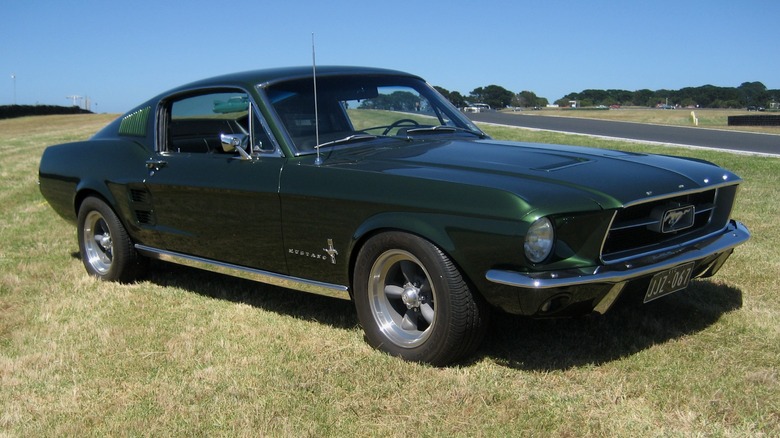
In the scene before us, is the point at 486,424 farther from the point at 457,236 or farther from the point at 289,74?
the point at 289,74

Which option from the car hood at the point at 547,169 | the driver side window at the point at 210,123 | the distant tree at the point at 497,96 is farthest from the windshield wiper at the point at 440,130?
the distant tree at the point at 497,96

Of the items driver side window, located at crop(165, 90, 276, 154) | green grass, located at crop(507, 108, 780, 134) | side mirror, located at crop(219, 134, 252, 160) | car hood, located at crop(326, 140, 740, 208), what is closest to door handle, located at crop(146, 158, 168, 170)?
driver side window, located at crop(165, 90, 276, 154)

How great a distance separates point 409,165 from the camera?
12.8 feet

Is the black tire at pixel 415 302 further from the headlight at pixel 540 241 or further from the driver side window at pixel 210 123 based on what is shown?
the driver side window at pixel 210 123

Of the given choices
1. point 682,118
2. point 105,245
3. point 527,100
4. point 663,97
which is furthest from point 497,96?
point 105,245

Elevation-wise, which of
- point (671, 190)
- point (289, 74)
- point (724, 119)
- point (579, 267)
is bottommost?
point (724, 119)

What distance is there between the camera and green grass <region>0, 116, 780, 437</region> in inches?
124

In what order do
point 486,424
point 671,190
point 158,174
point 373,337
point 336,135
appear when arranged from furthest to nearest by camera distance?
point 158,174 → point 336,135 → point 373,337 → point 671,190 → point 486,424

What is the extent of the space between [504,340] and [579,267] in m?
0.83

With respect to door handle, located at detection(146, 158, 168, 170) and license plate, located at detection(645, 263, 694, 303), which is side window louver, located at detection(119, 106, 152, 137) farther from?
license plate, located at detection(645, 263, 694, 303)

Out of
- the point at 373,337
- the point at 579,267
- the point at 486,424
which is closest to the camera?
the point at 486,424

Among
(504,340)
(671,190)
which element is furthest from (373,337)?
(671,190)

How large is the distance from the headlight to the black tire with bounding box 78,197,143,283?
3.14 metres

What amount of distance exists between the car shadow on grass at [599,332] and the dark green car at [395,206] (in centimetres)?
32
